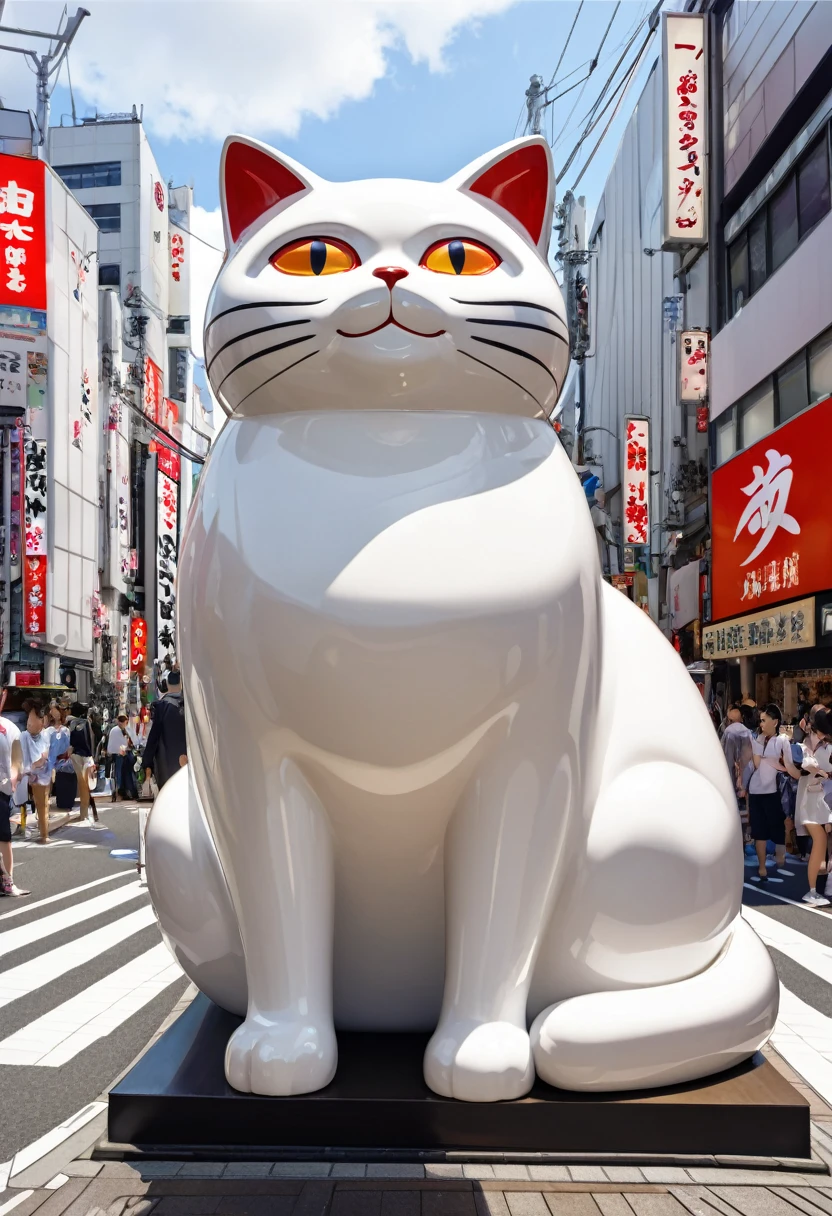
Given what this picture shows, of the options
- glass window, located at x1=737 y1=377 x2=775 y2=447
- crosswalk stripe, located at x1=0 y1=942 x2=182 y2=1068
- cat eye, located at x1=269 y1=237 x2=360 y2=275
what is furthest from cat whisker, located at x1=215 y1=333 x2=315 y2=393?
glass window, located at x1=737 y1=377 x2=775 y2=447

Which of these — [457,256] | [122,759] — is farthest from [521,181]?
A: [122,759]

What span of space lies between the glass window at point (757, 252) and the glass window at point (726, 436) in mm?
1838

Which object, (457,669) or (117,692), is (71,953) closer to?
(457,669)

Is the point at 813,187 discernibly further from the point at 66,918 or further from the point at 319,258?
the point at 319,258

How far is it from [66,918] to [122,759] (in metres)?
7.89

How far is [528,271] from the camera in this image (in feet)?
7.14

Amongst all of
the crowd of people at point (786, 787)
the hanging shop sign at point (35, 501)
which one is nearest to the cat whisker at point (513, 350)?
the crowd of people at point (786, 787)

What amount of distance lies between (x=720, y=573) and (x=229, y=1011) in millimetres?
13468

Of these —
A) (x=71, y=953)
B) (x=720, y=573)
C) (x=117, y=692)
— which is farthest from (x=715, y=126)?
(x=117, y=692)

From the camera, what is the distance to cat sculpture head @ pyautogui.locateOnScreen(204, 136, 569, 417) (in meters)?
2.06

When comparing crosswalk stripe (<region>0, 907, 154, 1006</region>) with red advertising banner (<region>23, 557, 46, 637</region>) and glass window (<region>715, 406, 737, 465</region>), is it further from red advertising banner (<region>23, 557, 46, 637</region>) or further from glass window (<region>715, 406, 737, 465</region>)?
red advertising banner (<region>23, 557, 46, 637</region>)

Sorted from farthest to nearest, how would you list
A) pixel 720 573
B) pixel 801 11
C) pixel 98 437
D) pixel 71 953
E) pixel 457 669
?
pixel 98 437 < pixel 720 573 < pixel 801 11 < pixel 71 953 < pixel 457 669

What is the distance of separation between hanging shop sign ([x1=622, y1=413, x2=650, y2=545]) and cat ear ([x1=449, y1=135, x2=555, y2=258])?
63.5 ft

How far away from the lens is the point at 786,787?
9164 millimetres
